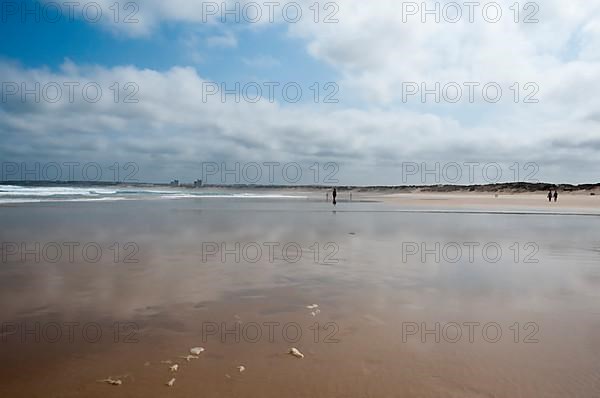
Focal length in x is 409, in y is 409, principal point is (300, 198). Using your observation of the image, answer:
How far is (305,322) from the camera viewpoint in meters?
5.14

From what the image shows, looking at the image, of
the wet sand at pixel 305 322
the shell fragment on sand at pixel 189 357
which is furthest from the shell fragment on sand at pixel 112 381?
the shell fragment on sand at pixel 189 357

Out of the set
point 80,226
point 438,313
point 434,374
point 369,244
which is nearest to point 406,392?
point 434,374

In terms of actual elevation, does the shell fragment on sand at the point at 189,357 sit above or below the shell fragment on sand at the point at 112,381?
above

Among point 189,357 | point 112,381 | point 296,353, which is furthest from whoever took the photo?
point 296,353

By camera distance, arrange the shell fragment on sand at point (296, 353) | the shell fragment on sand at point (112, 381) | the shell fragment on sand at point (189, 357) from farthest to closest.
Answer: the shell fragment on sand at point (296, 353), the shell fragment on sand at point (189, 357), the shell fragment on sand at point (112, 381)

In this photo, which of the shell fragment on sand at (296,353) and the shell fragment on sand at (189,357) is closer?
the shell fragment on sand at (189,357)

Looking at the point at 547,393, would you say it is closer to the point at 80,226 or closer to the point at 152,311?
the point at 152,311

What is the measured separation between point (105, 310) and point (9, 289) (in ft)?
6.76

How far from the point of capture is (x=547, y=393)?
3.45m

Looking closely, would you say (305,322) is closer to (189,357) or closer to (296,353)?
(296,353)

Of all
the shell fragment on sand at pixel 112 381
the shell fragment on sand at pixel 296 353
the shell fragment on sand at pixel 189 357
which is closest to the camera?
the shell fragment on sand at pixel 112 381

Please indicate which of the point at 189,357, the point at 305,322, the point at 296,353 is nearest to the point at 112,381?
the point at 189,357

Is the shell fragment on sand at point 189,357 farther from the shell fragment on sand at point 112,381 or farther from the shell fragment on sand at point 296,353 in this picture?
the shell fragment on sand at point 296,353

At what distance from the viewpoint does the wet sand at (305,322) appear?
3.63m
